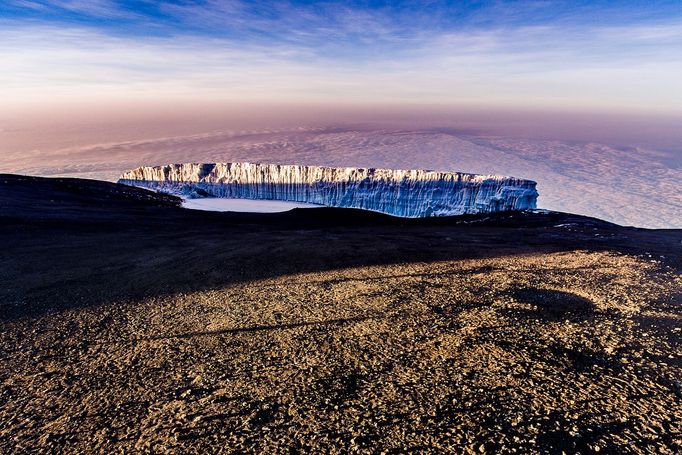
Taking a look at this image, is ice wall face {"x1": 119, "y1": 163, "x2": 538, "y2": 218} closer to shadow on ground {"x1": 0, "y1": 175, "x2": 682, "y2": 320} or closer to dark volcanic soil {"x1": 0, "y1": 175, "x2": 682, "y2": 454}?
shadow on ground {"x1": 0, "y1": 175, "x2": 682, "y2": 320}

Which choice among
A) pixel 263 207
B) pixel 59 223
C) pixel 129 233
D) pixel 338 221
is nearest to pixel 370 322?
pixel 129 233

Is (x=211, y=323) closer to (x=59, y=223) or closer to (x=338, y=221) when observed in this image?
(x=59, y=223)

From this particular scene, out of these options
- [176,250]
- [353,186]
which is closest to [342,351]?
[176,250]

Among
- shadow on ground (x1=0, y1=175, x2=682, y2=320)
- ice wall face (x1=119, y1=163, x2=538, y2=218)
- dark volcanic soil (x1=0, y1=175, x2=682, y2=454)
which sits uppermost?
dark volcanic soil (x1=0, y1=175, x2=682, y2=454)

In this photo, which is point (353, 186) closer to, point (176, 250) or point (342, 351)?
point (176, 250)

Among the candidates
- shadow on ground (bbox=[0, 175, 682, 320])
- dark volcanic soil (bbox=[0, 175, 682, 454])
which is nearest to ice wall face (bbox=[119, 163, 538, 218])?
shadow on ground (bbox=[0, 175, 682, 320])

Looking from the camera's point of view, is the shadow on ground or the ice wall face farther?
the ice wall face
